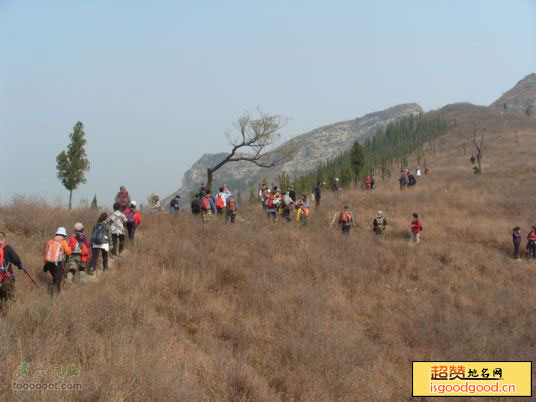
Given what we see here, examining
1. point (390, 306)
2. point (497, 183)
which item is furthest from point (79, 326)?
point (497, 183)

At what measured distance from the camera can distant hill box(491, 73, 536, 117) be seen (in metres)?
166

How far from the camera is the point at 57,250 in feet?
27.2

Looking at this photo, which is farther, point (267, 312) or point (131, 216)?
point (131, 216)

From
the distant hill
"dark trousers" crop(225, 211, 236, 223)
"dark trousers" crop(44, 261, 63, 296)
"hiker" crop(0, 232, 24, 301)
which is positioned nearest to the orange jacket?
"dark trousers" crop(44, 261, 63, 296)

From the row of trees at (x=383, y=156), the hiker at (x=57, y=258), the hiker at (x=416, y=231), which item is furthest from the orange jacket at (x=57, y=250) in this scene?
the row of trees at (x=383, y=156)

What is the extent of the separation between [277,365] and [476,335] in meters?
5.58

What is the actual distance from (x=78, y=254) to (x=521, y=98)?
20508cm

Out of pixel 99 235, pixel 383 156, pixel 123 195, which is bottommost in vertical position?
pixel 99 235

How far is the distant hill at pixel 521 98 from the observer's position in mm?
165500

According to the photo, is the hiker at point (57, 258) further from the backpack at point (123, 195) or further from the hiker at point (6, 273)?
the backpack at point (123, 195)

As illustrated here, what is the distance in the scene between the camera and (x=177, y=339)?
764cm

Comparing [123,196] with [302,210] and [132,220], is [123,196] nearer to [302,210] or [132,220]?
[132,220]

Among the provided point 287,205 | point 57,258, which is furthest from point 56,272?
point 287,205

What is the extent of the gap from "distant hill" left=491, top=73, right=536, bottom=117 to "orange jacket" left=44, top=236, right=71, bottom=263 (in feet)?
586
